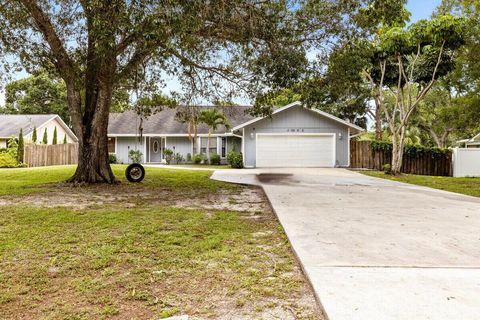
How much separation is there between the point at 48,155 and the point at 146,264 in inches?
868

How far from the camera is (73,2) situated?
8820 mm

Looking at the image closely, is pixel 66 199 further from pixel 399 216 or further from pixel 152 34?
pixel 399 216

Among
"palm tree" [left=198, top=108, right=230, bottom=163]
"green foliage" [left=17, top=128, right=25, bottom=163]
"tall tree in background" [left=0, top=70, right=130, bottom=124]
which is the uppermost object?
"tall tree in background" [left=0, top=70, right=130, bottom=124]

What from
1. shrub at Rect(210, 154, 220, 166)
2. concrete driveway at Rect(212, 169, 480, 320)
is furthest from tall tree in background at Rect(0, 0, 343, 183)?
shrub at Rect(210, 154, 220, 166)

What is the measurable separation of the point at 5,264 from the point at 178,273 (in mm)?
1817

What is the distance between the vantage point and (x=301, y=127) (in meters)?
21.5

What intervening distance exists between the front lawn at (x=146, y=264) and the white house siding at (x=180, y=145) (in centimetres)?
1969

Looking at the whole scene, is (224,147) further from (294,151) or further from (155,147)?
(294,151)

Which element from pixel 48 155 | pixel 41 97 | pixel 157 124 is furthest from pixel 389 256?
pixel 41 97

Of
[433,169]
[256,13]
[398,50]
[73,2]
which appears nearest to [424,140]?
[433,169]

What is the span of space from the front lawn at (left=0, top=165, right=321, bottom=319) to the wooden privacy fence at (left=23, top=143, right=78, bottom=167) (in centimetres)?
1692

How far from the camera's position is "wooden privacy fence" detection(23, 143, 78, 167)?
22.0 meters

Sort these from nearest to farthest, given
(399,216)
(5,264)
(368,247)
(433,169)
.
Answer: (5,264), (368,247), (399,216), (433,169)

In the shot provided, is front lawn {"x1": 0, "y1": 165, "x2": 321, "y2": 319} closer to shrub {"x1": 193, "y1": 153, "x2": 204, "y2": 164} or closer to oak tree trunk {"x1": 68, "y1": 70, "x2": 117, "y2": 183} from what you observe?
oak tree trunk {"x1": 68, "y1": 70, "x2": 117, "y2": 183}
